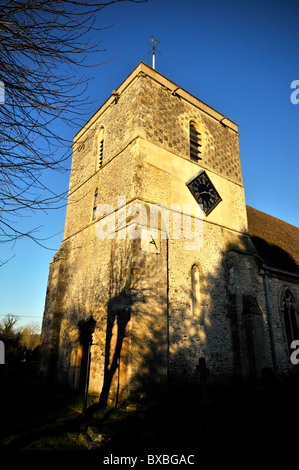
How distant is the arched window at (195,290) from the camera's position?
10.1 meters

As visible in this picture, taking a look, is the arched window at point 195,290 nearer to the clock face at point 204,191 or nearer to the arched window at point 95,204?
the clock face at point 204,191

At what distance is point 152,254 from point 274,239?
411 inches

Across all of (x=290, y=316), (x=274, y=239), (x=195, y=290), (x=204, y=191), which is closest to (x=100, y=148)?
(x=204, y=191)

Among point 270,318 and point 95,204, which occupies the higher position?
point 95,204

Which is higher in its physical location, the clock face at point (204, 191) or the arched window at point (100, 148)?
the arched window at point (100, 148)

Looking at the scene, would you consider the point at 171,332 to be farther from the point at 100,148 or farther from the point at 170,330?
the point at 100,148

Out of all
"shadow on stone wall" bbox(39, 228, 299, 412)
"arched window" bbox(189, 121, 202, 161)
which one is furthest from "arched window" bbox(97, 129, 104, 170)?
"shadow on stone wall" bbox(39, 228, 299, 412)

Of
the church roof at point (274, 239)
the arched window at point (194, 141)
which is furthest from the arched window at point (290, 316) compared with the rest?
the arched window at point (194, 141)

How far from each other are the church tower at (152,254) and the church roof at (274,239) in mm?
1998

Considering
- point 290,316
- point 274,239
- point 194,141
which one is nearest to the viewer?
point 194,141

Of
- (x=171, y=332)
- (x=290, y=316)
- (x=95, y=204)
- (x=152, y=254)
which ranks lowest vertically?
(x=171, y=332)

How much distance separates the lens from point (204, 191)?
12.2 meters

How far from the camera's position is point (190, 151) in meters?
12.7
